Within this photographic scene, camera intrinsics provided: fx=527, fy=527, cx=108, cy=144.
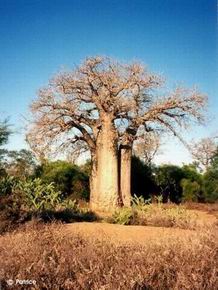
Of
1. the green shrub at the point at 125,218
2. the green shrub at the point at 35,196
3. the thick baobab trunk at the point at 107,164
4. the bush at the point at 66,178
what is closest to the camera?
the green shrub at the point at 125,218

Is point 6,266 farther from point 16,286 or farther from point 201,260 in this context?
point 201,260

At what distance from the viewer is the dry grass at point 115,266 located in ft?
13.9

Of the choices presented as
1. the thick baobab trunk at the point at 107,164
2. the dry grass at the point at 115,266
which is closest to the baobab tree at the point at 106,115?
the thick baobab trunk at the point at 107,164

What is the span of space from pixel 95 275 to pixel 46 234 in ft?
10.0

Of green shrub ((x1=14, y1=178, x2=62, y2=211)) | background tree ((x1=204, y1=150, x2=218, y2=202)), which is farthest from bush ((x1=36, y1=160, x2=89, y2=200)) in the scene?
green shrub ((x1=14, y1=178, x2=62, y2=211))

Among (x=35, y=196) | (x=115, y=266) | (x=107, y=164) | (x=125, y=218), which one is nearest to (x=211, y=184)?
(x=107, y=164)

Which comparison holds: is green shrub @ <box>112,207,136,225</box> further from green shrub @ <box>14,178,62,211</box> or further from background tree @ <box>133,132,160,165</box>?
background tree @ <box>133,132,160,165</box>

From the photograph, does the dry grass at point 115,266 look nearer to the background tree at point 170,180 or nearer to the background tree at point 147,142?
the background tree at point 147,142

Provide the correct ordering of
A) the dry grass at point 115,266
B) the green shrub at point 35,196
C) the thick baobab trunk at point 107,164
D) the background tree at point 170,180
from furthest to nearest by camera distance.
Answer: the background tree at point 170,180 → the thick baobab trunk at point 107,164 → the green shrub at point 35,196 → the dry grass at point 115,266

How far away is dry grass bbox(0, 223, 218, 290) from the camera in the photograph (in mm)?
4242

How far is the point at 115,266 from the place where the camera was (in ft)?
16.1

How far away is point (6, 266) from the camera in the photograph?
4.90m

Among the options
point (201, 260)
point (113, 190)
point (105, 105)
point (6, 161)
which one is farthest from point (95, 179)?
point (201, 260)

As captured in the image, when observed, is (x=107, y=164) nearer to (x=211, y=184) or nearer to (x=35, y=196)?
(x=35, y=196)
